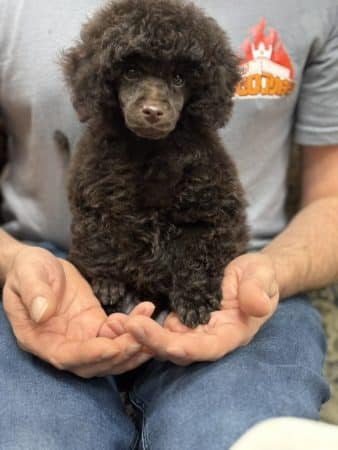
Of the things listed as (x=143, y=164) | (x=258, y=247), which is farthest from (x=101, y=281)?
(x=258, y=247)

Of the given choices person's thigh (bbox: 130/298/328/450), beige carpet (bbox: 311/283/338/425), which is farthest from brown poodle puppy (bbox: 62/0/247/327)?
beige carpet (bbox: 311/283/338/425)

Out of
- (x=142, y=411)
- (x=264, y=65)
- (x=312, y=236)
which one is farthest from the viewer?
(x=312, y=236)

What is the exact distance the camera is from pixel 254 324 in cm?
97

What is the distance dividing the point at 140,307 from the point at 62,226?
439mm

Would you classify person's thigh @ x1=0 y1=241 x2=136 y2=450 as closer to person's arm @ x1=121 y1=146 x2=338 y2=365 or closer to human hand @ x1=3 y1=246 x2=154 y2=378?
human hand @ x1=3 y1=246 x2=154 y2=378

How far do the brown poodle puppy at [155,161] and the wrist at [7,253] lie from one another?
0.19 m

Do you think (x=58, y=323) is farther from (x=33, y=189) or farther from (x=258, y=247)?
(x=258, y=247)

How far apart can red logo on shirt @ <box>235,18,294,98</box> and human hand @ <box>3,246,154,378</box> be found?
46 cm

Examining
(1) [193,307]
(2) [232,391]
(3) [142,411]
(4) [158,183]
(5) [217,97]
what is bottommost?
(3) [142,411]

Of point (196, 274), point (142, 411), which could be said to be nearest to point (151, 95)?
point (196, 274)

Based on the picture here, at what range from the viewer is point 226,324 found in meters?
0.92

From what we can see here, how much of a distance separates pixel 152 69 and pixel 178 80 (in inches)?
1.7

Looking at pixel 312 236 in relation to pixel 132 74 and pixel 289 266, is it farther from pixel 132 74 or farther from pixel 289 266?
pixel 132 74

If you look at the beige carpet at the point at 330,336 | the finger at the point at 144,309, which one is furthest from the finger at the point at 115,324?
the beige carpet at the point at 330,336
